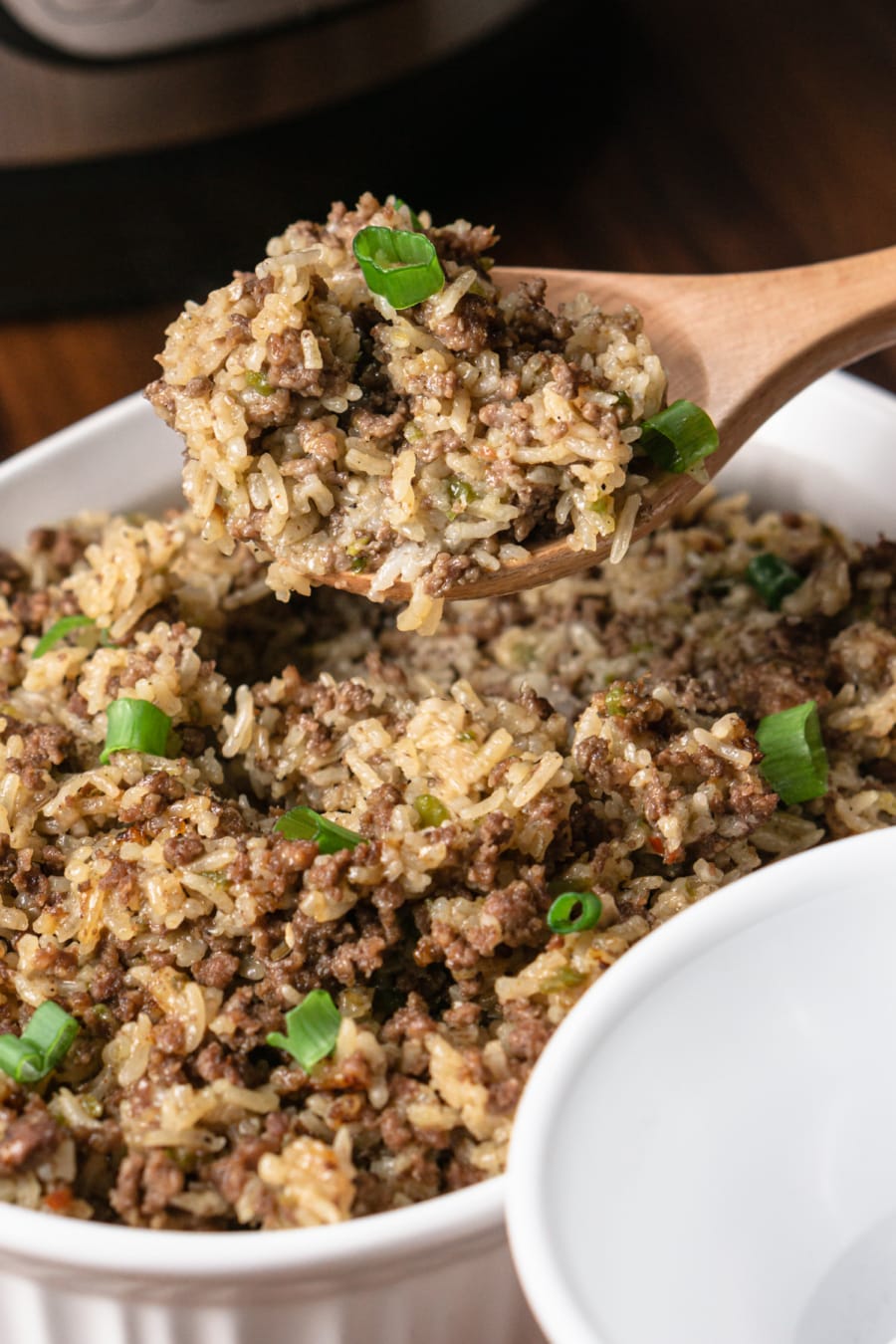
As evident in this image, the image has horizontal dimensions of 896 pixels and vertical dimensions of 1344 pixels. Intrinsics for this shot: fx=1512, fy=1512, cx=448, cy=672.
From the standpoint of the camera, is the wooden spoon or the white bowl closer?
the white bowl

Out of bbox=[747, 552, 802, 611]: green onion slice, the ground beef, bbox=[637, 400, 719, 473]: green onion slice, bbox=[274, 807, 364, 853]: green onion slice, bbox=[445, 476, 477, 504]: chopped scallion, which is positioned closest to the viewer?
the ground beef

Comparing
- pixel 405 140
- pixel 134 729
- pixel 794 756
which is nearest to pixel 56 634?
pixel 134 729

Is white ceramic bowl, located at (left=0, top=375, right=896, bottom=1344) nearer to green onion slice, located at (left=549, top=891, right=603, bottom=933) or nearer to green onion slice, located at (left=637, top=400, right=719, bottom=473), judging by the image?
green onion slice, located at (left=549, top=891, right=603, bottom=933)

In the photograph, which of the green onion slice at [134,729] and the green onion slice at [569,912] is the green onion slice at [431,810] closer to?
the green onion slice at [569,912]

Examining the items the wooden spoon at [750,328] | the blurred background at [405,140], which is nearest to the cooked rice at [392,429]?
the wooden spoon at [750,328]

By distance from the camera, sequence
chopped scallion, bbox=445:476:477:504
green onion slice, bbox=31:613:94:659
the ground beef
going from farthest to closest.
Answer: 1. green onion slice, bbox=31:613:94:659
2. chopped scallion, bbox=445:476:477:504
3. the ground beef

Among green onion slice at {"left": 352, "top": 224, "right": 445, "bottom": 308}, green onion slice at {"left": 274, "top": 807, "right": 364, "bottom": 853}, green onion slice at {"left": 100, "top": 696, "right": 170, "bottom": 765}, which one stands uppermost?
green onion slice at {"left": 352, "top": 224, "right": 445, "bottom": 308}

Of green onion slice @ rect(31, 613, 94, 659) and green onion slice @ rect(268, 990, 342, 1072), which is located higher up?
green onion slice @ rect(31, 613, 94, 659)

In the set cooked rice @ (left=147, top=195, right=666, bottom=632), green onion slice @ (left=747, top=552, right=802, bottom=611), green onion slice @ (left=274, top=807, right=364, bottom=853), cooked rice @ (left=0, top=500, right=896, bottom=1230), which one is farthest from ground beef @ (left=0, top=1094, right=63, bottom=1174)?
green onion slice @ (left=747, top=552, right=802, bottom=611)
